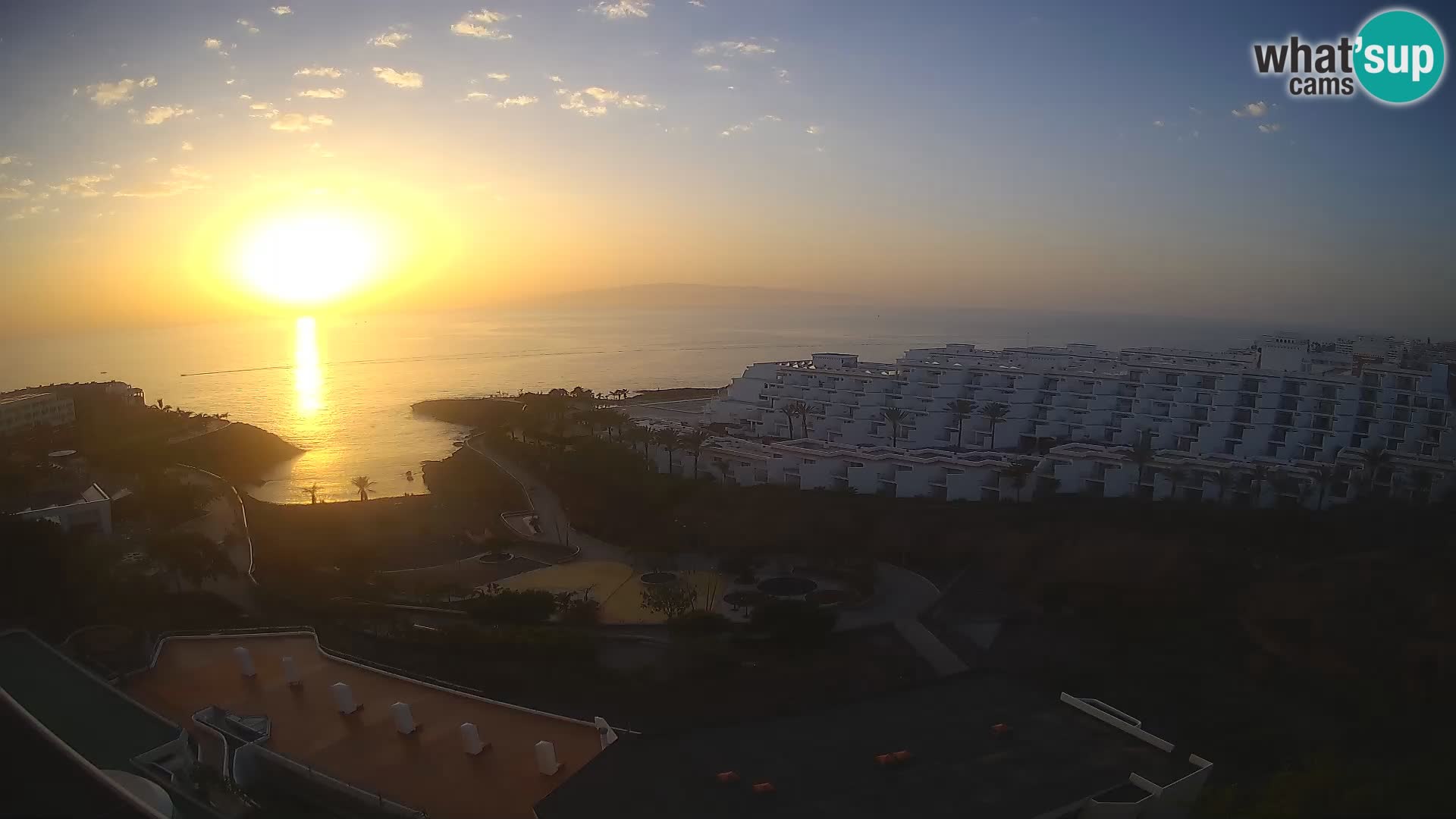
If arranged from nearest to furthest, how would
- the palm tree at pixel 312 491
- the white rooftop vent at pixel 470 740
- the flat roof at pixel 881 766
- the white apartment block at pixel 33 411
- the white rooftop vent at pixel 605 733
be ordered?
the flat roof at pixel 881 766
the white rooftop vent at pixel 470 740
the white rooftop vent at pixel 605 733
the palm tree at pixel 312 491
the white apartment block at pixel 33 411

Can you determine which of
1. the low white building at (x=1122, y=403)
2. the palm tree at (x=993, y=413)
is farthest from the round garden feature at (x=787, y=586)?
the palm tree at (x=993, y=413)

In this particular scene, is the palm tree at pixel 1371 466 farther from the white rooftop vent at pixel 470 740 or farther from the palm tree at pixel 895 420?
the white rooftop vent at pixel 470 740

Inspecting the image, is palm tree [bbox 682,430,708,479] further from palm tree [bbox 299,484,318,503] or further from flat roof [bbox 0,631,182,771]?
Result: flat roof [bbox 0,631,182,771]

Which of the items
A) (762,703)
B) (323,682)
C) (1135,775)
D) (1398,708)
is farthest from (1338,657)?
(323,682)

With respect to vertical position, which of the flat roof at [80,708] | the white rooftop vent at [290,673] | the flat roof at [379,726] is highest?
the flat roof at [80,708]

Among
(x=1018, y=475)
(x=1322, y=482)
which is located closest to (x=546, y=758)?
(x=1018, y=475)

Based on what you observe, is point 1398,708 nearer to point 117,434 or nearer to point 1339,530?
point 1339,530
